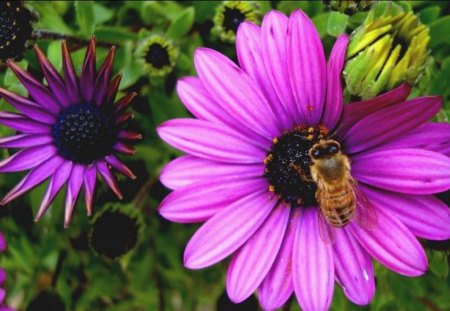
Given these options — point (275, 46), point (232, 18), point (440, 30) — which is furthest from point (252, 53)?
point (440, 30)

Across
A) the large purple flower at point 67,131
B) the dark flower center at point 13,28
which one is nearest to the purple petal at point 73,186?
the large purple flower at point 67,131

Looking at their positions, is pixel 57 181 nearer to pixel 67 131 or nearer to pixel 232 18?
pixel 67 131

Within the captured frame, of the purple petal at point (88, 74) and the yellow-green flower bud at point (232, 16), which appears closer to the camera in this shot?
the purple petal at point (88, 74)

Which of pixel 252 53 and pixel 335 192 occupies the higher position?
pixel 252 53

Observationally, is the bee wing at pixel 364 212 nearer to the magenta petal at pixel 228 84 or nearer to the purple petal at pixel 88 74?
the magenta petal at pixel 228 84

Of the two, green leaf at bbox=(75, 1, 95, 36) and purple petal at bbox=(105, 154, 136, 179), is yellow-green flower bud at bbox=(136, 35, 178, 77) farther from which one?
purple petal at bbox=(105, 154, 136, 179)

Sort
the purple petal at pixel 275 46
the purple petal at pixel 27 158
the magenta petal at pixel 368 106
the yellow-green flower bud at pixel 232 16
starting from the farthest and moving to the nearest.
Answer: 1. the yellow-green flower bud at pixel 232 16
2. the purple petal at pixel 27 158
3. the purple petal at pixel 275 46
4. the magenta petal at pixel 368 106

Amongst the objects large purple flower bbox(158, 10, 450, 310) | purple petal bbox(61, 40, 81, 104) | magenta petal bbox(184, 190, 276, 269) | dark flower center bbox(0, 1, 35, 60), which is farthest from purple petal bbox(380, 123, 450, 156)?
dark flower center bbox(0, 1, 35, 60)

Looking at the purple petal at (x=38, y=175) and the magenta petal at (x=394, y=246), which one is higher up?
the purple petal at (x=38, y=175)
